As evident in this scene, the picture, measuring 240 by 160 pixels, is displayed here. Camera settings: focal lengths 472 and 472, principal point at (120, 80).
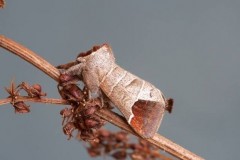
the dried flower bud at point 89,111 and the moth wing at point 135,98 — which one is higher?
the moth wing at point 135,98

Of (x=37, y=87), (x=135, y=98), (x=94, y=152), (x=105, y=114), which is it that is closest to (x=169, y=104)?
(x=135, y=98)

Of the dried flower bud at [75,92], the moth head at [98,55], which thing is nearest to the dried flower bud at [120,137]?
the dried flower bud at [75,92]

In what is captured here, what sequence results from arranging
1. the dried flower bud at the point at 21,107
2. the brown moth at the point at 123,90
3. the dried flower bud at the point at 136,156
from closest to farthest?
1. the dried flower bud at the point at 136,156
2. the dried flower bud at the point at 21,107
3. the brown moth at the point at 123,90

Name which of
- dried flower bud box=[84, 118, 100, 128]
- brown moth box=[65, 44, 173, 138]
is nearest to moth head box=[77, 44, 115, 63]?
brown moth box=[65, 44, 173, 138]

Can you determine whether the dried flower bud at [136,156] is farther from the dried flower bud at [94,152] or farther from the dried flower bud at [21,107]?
the dried flower bud at [21,107]

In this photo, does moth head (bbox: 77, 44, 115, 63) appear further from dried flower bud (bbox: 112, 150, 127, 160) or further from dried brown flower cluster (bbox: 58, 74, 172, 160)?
dried flower bud (bbox: 112, 150, 127, 160)

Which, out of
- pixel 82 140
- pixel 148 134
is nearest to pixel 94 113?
pixel 82 140
